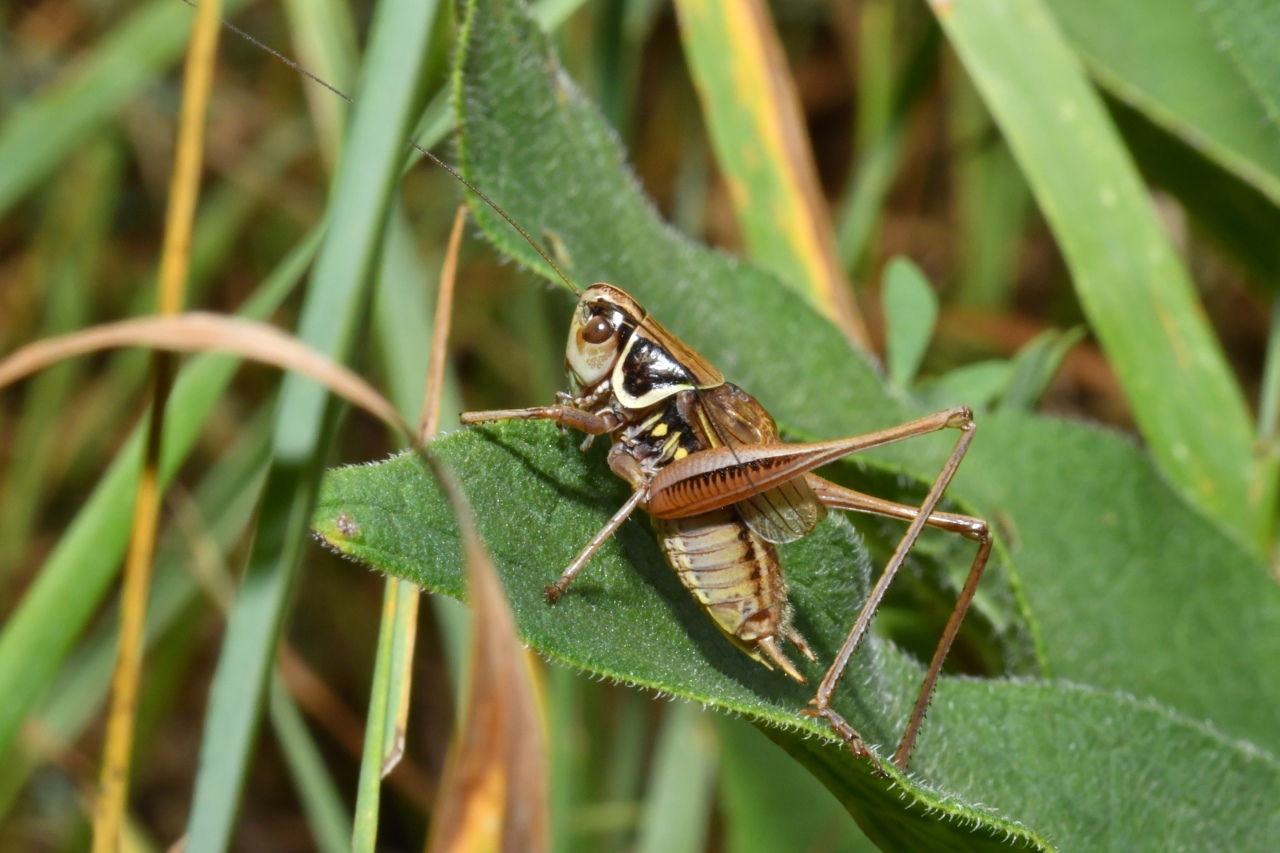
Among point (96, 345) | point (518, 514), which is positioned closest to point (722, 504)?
point (518, 514)

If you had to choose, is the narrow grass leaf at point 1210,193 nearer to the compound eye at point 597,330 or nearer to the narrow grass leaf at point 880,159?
the narrow grass leaf at point 880,159

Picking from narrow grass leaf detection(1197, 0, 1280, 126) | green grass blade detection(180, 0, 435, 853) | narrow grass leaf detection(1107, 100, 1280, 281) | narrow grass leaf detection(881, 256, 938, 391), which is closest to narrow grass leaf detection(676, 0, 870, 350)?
narrow grass leaf detection(881, 256, 938, 391)

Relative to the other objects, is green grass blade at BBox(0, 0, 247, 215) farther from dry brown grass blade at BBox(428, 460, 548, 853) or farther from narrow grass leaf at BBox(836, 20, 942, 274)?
dry brown grass blade at BBox(428, 460, 548, 853)

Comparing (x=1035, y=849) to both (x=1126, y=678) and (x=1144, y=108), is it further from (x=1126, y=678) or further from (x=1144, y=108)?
(x=1144, y=108)

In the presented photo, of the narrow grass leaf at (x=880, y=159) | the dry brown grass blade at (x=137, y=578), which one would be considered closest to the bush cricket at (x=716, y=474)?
the dry brown grass blade at (x=137, y=578)

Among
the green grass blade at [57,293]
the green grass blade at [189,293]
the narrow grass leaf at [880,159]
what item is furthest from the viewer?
the green grass blade at [189,293]

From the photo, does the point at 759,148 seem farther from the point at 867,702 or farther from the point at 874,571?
the point at 867,702

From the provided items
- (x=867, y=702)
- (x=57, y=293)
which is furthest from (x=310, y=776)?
(x=57, y=293)

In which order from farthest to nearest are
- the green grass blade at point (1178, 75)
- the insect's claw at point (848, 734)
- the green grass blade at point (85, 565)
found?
the green grass blade at point (1178, 75) < the green grass blade at point (85, 565) < the insect's claw at point (848, 734)
